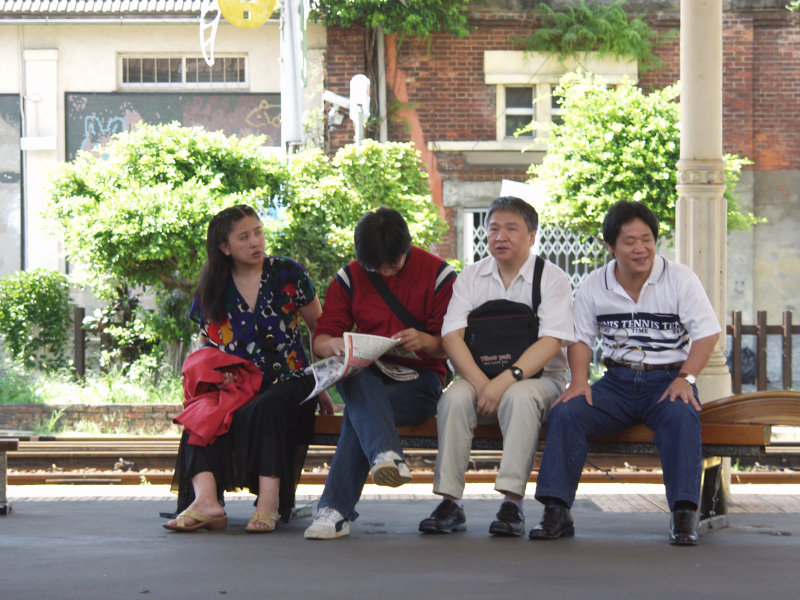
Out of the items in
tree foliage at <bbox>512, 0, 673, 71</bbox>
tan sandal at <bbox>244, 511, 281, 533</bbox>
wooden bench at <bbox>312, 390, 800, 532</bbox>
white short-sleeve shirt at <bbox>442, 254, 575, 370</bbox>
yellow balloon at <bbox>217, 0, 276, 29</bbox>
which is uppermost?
tree foliage at <bbox>512, 0, 673, 71</bbox>

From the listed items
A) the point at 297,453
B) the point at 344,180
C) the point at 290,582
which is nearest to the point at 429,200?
the point at 344,180

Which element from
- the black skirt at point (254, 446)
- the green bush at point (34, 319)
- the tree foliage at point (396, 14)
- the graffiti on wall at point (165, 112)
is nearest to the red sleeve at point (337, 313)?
the black skirt at point (254, 446)

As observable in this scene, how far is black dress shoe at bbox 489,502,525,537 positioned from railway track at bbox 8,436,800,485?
334 cm

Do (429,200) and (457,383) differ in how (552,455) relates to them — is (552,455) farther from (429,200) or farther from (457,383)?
(429,200)

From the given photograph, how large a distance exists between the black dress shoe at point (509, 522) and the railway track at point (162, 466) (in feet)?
11.0

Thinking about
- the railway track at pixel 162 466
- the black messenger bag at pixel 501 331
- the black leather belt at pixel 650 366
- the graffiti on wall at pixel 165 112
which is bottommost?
the railway track at pixel 162 466

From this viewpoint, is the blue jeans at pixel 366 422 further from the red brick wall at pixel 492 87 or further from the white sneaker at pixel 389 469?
the red brick wall at pixel 492 87

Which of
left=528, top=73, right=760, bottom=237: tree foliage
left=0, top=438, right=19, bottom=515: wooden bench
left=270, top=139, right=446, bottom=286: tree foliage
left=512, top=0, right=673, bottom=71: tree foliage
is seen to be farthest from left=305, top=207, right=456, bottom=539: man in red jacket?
left=512, top=0, right=673, bottom=71: tree foliage

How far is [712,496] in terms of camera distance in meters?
5.59

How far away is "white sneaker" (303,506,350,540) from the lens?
17.3ft

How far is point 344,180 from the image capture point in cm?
1476

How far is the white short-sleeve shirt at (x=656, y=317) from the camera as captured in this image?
5410mm

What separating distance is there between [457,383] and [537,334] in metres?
0.45

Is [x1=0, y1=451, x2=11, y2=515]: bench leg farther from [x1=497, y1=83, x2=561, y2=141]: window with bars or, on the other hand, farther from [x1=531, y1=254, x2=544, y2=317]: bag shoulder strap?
[x1=497, y1=83, x2=561, y2=141]: window with bars
